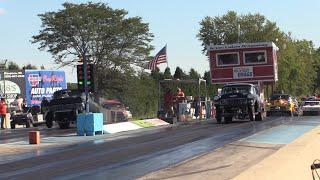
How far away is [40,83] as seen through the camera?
6175 centimetres

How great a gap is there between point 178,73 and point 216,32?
63.3 feet

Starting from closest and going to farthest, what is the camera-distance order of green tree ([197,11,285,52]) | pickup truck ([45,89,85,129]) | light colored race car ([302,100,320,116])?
pickup truck ([45,89,85,129]) → light colored race car ([302,100,320,116]) → green tree ([197,11,285,52])

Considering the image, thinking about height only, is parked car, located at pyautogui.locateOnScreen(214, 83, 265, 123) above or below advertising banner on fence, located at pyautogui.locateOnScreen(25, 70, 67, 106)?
below

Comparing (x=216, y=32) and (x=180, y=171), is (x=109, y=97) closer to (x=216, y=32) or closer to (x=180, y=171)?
(x=216, y=32)

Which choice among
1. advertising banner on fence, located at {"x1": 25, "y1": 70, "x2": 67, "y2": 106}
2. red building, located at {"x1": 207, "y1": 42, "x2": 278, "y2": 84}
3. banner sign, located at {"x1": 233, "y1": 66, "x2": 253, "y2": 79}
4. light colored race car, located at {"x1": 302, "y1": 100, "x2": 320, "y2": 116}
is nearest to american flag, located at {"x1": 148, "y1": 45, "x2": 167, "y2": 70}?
red building, located at {"x1": 207, "y1": 42, "x2": 278, "y2": 84}

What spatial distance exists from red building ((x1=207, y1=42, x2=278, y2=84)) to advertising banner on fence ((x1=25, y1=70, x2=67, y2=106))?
25.5 m

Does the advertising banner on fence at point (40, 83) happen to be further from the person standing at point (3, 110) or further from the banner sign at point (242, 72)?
the banner sign at point (242, 72)

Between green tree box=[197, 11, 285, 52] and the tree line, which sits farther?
green tree box=[197, 11, 285, 52]

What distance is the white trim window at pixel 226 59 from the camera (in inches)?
1581

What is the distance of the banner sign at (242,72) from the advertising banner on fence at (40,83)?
87.6 ft

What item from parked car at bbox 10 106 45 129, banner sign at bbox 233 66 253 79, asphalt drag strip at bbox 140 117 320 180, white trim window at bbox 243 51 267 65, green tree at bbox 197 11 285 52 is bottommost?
asphalt drag strip at bbox 140 117 320 180

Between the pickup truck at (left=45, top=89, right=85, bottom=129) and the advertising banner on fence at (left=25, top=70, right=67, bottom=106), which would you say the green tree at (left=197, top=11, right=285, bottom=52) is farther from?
the pickup truck at (left=45, top=89, right=85, bottom=129)

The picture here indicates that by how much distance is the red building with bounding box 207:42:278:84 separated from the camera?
39.5m

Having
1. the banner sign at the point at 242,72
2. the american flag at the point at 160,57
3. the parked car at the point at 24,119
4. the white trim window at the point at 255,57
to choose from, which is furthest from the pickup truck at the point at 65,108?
the white trim window at the point at 255,57
